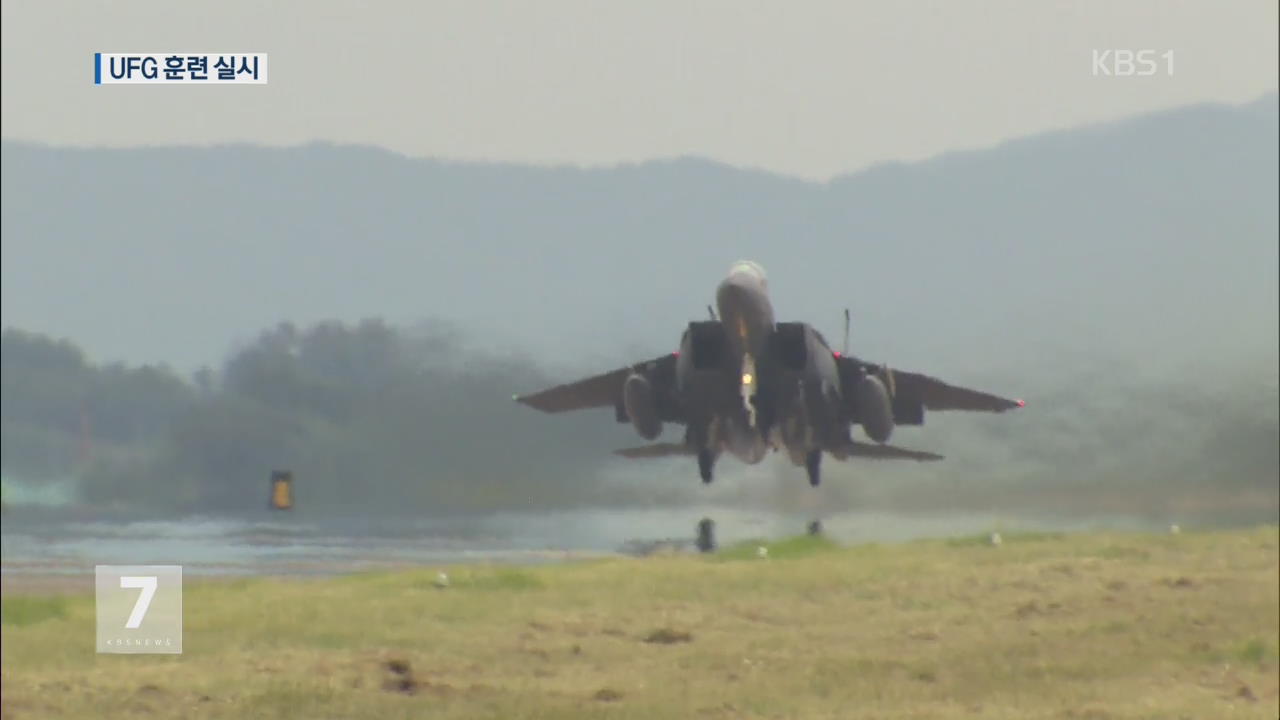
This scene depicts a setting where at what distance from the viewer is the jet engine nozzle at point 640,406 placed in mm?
27094

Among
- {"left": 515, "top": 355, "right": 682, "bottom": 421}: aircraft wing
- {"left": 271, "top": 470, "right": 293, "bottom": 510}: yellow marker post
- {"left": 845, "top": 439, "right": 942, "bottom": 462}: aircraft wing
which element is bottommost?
{"left": 271, "top": 470, "right": 293, "bottom": 510}: yellow marker post

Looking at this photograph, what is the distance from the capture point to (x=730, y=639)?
60.9 metres

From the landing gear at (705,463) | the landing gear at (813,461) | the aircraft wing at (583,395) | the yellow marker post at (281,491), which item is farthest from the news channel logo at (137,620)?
the landing gear at (813,461)

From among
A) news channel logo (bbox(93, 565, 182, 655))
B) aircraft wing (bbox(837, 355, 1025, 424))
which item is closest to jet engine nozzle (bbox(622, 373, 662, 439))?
aircraft wing (bbox(837, 355, 1025, 424))

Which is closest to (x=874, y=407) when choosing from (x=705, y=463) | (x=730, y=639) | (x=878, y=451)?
(x=878, y=451)

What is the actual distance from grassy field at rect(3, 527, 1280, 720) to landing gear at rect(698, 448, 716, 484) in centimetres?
1668

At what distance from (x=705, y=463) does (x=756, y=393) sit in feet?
7.02

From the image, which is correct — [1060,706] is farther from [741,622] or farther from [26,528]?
[26,528]

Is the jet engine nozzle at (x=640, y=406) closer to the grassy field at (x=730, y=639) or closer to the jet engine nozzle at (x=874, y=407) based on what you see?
the jet engine nozzle at (x=874, y=407)

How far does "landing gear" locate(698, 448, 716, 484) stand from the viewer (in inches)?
1021

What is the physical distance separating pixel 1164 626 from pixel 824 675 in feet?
54.7

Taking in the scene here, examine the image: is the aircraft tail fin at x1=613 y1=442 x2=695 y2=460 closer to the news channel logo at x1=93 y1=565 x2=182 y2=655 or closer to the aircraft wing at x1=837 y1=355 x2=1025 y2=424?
the aircraft wing at x1=837 y1=355 x2=1025 y2=424

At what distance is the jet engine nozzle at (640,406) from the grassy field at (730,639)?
1673cm

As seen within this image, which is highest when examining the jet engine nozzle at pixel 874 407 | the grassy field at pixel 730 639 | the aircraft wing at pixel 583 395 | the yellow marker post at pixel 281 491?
the aircraft wing at pixel 583 395
